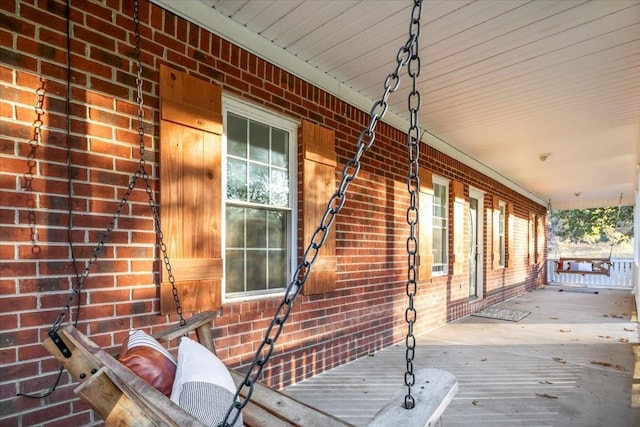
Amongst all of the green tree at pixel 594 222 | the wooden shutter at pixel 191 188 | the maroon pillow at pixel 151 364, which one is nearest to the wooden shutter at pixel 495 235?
the wooden shutter at pixel 191 188

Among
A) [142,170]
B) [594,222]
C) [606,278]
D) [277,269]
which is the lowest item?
[606,278]

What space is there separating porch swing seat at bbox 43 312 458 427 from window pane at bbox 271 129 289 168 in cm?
161

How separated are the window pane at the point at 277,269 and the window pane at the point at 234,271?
297 millimetres

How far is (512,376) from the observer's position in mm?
3422

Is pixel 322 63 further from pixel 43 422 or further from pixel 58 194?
pixel 43 422

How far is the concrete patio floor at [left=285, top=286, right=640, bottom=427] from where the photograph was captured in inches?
105

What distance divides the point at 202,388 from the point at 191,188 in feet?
4.73

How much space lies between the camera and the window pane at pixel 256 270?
2.84m

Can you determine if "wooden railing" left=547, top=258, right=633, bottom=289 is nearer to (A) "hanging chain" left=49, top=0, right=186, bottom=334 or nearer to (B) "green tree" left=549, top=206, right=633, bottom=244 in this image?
(B) "green tree" left=549, top=206, right=633, bottom=244

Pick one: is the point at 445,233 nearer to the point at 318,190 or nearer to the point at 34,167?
the point at 318,190

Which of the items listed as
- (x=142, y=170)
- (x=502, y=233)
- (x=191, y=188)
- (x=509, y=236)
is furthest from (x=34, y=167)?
(x=509, y=236)

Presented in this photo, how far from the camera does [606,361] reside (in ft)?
12.7

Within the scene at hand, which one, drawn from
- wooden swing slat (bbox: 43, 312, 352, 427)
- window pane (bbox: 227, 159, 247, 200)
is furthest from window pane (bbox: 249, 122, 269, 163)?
wooden swing slat (bbox: 43, 312, 352, 427)

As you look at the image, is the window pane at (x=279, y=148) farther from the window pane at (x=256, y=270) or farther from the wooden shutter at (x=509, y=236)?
the wooden shutter at (x=509, y=236)
